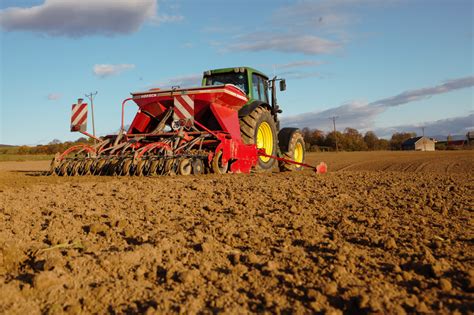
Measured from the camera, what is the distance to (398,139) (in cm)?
6756

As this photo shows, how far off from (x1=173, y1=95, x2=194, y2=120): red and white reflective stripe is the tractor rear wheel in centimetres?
113

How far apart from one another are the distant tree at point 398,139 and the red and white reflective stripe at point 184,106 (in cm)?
5849

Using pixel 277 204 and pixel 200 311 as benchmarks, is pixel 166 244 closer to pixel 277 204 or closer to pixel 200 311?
pixel 200 311

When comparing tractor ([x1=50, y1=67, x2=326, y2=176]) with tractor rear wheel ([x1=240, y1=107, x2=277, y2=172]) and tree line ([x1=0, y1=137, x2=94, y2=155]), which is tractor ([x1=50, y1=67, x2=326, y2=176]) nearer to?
tractor rear wheel ([x1=240, y1=107, x2=277, y2=172])

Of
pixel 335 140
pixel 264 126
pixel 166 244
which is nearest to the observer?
pixel 166 244

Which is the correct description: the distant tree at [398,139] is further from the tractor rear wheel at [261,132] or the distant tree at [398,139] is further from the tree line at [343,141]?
the tractor rear wheel at [261,132]

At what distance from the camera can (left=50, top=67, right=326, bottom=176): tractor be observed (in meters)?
7.00

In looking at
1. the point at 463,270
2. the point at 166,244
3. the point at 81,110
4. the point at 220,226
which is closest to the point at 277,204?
the point at 220,226

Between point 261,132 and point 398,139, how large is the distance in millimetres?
63668

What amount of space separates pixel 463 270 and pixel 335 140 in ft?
165

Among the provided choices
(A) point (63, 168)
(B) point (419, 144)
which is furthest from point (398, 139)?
A: (A) point (63, 168)

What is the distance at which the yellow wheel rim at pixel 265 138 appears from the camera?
917 cm

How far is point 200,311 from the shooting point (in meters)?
1.77

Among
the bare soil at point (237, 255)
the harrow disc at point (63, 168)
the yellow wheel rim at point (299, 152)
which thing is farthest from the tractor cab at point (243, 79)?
the bare soil at point (237, 255)
